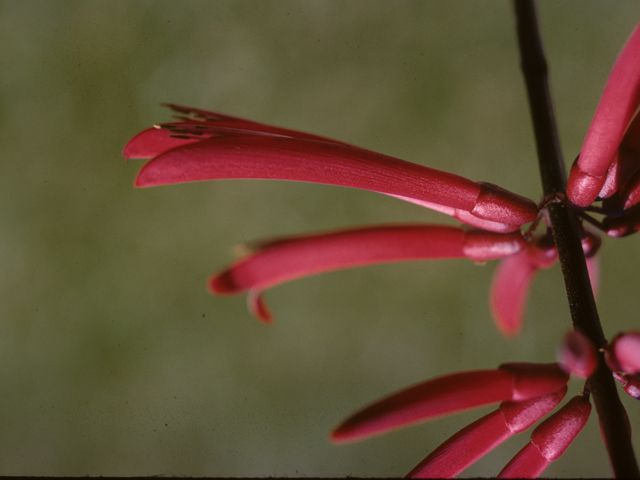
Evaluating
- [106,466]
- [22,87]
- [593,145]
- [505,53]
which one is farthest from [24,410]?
[505,53]

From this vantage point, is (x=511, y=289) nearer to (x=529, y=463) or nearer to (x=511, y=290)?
(x=511, y=290)

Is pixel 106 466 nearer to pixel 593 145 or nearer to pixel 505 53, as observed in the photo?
pixel 593 145

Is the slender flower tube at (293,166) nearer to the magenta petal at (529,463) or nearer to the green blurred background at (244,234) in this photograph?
the magenta petal at (529,463)

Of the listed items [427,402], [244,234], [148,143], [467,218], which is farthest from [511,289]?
[244,234]

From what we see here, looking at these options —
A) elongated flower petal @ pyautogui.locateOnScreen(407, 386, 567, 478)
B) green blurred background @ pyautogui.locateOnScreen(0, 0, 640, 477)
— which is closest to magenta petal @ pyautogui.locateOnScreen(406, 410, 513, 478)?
elongated flower petal @ pyautogui.locateOnScreen(407, 386, 567, 478)

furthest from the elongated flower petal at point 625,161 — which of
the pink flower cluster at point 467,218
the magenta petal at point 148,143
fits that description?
the magenta petal at point 148,143

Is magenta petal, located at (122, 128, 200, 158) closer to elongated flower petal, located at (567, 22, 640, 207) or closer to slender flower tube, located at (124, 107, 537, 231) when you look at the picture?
slender flower tube, located at (124, 107, 537, 231)
